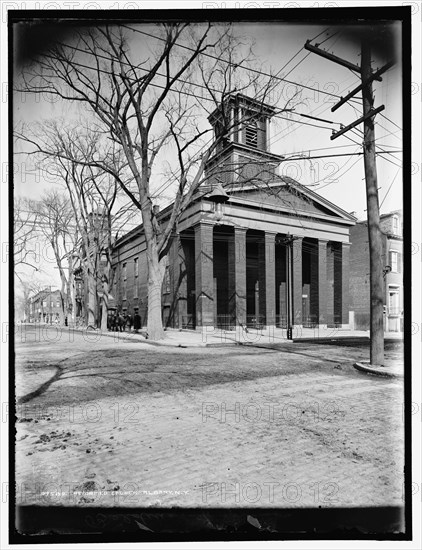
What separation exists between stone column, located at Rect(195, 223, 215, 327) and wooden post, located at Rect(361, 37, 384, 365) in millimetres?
7118

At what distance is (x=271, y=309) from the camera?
37.3 ft

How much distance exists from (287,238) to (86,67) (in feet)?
15.5

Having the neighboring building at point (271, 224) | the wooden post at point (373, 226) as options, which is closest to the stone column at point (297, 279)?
the neighboring building at point (271, 224)

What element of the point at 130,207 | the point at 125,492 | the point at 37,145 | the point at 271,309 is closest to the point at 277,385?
the point at 125,492

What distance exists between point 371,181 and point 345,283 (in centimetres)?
188

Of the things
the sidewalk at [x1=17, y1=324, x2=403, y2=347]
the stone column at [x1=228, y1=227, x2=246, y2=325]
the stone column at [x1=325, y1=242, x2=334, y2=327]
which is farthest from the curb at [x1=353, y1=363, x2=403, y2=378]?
the stone column at [x1=228, y1=227, x2=246, y2=325]

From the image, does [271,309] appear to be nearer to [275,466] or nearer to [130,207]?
[130,207]

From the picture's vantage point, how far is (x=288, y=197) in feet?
16.5

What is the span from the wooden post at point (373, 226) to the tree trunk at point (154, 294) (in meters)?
5.10

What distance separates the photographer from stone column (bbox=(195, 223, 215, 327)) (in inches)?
468

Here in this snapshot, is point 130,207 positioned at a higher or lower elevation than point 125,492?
higher

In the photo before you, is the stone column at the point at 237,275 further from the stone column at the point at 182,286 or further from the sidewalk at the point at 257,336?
the sidewalk at the point at 257,336

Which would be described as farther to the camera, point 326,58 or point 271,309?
point 271,309

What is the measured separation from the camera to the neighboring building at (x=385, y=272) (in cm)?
316
